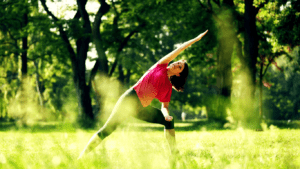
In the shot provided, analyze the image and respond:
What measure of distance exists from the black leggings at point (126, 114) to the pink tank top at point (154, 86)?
0.31 feet

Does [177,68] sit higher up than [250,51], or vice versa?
[177,68]

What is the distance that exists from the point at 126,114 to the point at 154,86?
0.57m

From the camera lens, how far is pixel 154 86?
474 cm

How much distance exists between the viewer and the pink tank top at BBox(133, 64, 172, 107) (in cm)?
475

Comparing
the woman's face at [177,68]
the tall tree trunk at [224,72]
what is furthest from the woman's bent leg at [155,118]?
the tall tree trunk at [224,72]

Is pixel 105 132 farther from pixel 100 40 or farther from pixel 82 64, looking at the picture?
pixel 82 64

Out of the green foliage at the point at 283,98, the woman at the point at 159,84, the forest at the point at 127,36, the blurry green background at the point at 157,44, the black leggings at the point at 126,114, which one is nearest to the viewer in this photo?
the black leggings at the point at 126,114

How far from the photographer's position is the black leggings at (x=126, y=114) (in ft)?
15.1

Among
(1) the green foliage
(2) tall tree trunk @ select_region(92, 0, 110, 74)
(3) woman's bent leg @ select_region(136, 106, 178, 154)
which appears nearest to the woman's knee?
(3) woman's bent leg @ select_region(136, 106, 178, 154)

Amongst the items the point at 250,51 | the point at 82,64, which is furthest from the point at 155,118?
the point at 82,64

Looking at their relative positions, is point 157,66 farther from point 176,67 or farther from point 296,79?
point 296,79

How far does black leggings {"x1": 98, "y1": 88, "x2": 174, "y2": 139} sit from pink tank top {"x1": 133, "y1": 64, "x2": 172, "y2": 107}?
95 millimetres

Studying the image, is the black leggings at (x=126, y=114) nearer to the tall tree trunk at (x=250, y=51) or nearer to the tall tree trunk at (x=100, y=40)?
the tall tree trunk at (x=250, y=51)

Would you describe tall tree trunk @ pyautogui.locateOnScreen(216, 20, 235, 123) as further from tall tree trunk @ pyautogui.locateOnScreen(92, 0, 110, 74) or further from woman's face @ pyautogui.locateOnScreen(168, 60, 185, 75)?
woman's face @ pyautogui.locateOnScreen(168, 60, 185, 75)
